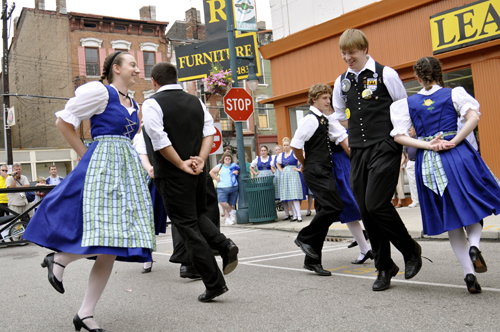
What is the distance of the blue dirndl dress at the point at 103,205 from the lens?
11.0 feet

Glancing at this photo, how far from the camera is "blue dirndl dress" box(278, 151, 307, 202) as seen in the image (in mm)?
12023

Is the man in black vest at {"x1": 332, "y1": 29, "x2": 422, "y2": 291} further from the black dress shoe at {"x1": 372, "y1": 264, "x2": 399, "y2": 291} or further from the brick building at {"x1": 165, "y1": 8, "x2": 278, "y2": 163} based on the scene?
the brick building at {"x1": 165, "y1": 8, "x2": 278, "y2": 163}

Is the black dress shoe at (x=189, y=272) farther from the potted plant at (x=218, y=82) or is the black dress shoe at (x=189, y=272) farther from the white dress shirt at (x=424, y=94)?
the potted plant at (x=218, y=82)

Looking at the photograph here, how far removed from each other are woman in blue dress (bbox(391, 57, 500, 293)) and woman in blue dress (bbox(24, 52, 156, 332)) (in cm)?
213

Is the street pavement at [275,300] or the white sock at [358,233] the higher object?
the white sock at [358,233]

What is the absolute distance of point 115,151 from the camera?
142 inches

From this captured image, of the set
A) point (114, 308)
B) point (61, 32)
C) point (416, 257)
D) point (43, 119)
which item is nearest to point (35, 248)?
point (114, 308)

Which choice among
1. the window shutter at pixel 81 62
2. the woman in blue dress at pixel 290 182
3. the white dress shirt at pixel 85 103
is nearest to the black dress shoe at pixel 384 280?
the white dress shirt at pixel 85 103

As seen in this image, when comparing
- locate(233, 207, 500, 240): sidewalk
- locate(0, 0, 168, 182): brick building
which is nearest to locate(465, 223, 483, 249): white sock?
locate(233, 207, 500, 240): sidewalk

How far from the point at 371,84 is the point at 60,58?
34.8 metres

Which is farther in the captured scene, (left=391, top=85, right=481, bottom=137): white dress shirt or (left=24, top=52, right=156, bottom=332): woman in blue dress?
(left=391, top=85, right=481, bottom=137): white dress shirt

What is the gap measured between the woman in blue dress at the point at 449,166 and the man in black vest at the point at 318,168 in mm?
1276

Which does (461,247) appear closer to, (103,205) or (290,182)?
(103,205)

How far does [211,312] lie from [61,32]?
35.1 metres
